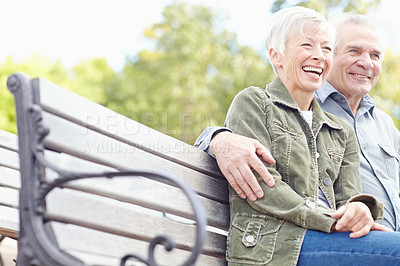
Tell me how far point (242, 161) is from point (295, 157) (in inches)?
10.7

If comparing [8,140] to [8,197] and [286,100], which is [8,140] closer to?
[8,197]

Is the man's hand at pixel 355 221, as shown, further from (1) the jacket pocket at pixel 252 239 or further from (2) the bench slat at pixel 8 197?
(2) the bench slat at pixel 8 197

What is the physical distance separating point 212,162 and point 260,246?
461 millimetres

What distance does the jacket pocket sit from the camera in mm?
2129

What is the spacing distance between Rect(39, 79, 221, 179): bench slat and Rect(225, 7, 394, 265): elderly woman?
0.71 ft

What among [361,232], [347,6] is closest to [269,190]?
[361,232]

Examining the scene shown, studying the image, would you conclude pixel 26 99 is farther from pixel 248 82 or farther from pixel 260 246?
pixel 248 82

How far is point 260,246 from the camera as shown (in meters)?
2.14

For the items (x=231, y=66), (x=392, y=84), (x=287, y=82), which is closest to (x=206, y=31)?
(x=231, y=66)

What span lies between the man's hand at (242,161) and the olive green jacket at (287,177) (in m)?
0.04

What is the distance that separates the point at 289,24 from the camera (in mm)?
2578

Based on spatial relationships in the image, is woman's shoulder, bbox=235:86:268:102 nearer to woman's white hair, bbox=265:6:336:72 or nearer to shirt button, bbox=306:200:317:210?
woman's white hair, bbox=265:6:336:72

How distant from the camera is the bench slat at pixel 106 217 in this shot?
5.45ft

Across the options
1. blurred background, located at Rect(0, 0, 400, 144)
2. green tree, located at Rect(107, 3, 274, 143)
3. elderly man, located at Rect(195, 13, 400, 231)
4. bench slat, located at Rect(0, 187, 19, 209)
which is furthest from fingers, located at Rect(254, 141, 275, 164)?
green tree, located at Rect(107, 3, 274, 143)
